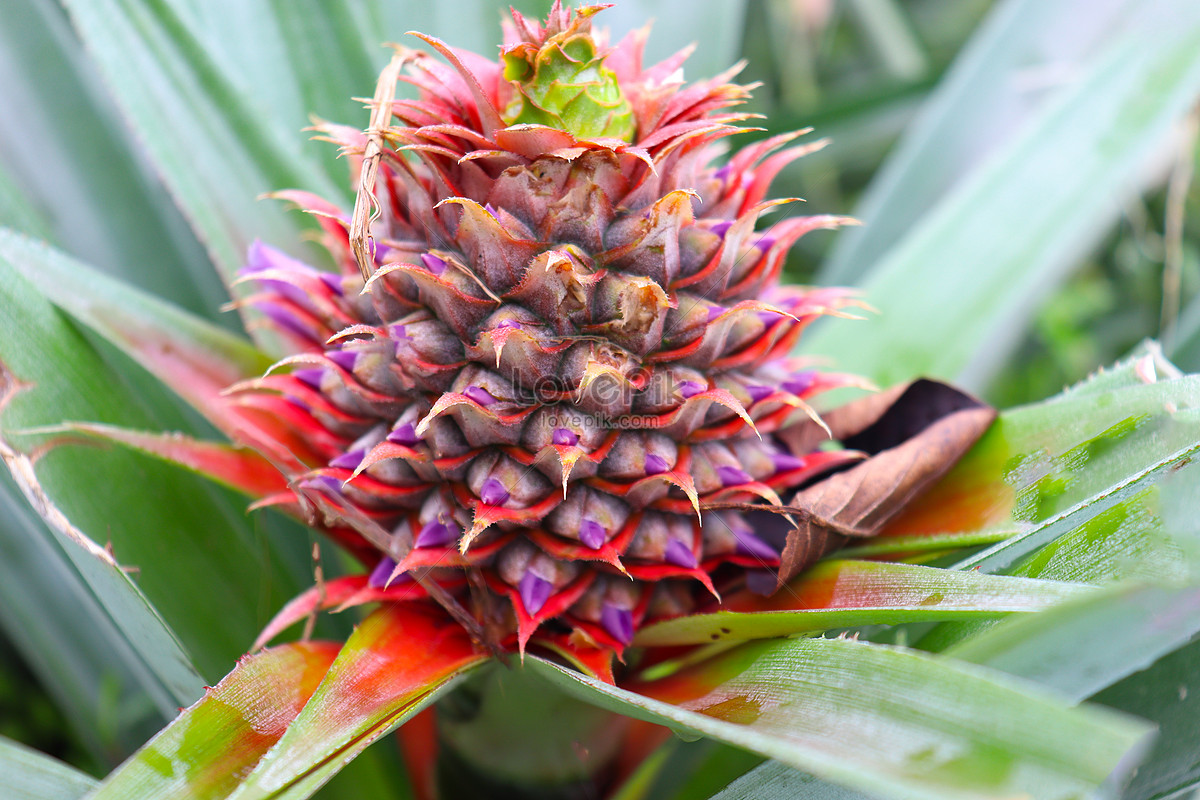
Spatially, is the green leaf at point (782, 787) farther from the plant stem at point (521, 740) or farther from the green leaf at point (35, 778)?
the green leaf at point (35, 778)

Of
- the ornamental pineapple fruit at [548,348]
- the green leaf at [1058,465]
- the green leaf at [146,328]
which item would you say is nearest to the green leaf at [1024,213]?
the green leaf at [1058,465]

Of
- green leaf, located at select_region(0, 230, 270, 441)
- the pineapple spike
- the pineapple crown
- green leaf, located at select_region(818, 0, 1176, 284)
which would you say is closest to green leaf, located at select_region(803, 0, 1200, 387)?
green leaf, located at select_region(818, 0, 1176, 284)

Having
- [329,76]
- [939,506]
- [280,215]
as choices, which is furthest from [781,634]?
[329,76]

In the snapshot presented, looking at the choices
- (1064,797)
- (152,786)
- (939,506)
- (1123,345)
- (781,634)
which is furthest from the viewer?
(1123,345)

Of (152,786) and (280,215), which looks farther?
(280,215)

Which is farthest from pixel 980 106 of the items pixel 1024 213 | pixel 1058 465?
pixel 1058 465

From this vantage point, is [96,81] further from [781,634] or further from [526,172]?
[781,634]
